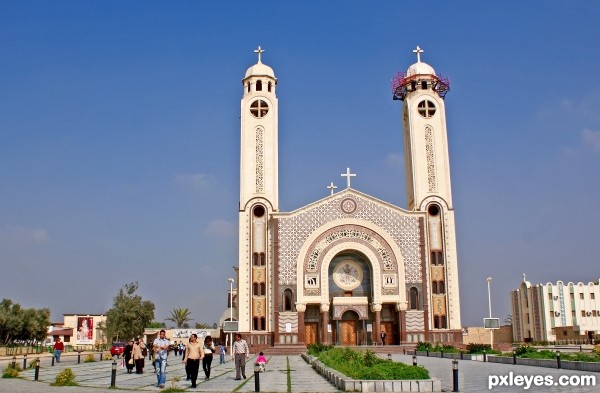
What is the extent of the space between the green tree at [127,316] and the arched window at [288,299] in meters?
28.2

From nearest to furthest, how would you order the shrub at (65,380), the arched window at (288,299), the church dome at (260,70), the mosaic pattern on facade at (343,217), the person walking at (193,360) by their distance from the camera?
the person walking at (193,360)
the shrub at (65,380)
the arched window at (288,299)
the mosaic pattern on facade at (343,217)
the church dome at (260,70)

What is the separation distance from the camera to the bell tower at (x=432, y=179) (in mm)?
49531

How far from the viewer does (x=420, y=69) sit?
55.2 metres

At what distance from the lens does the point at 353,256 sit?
167ft

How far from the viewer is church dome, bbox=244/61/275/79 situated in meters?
55.0

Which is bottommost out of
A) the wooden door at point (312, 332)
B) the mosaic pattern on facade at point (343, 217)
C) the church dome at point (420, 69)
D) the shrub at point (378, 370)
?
the shrub at point (378, 370)

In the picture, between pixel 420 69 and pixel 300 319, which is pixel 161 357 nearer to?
pixel 300 319

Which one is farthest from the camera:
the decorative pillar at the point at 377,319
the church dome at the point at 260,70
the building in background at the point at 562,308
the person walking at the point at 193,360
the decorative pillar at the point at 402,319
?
the building in background at the point at 562,308

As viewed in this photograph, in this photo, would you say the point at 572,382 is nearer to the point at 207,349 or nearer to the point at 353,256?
the point at 207,349

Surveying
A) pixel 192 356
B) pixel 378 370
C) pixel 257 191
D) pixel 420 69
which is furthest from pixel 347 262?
pixel 378 370

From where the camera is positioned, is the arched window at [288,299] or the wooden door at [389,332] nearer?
the arched window at [288,299]

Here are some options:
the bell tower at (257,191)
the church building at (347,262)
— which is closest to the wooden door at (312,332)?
the church building at (347,262)

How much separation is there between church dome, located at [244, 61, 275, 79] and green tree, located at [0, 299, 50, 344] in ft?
95.6

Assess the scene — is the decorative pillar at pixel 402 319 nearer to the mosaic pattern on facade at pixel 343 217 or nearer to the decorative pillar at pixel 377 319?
the decorative pillar at pixel 377 319
